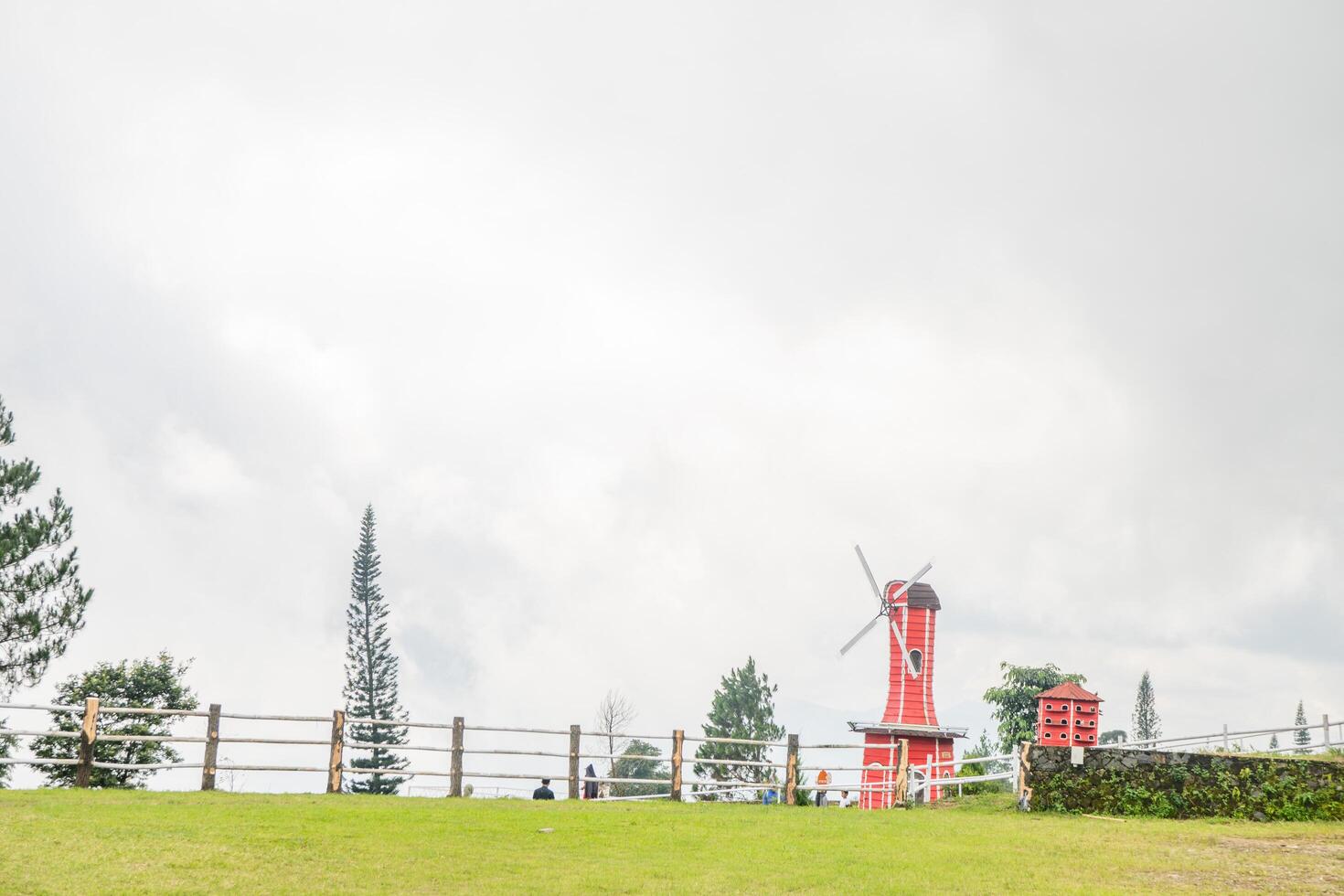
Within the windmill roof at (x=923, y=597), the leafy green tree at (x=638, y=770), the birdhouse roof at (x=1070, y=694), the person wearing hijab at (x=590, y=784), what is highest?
the windmill roof at (x=923, y=597)

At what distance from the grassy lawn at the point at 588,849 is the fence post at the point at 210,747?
1427 millimetres

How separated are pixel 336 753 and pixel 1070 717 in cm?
1983

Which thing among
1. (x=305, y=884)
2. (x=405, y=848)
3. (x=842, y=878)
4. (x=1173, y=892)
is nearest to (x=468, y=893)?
(x=305, y=884)

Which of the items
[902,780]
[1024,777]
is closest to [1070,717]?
[902,780]

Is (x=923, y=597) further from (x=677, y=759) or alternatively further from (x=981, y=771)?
(x=677, y=759)

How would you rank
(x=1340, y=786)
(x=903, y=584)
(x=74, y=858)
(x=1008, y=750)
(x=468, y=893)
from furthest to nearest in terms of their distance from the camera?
(x=1008, y=750) → (x=903, y=584) → (x=1340, y=786) → (x=74, y=858) → (x=468, y=893)

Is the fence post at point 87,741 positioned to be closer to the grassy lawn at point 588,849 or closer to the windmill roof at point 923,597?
the grassy lawn at point 588,849

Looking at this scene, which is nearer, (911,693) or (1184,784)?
(1184,784)

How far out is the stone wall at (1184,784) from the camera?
22.3 meters

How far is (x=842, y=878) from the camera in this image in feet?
48.6

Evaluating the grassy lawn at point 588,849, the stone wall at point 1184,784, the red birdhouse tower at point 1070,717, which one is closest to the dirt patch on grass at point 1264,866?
the grassy lawn at point 588,849

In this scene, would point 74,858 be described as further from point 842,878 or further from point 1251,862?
point 1251,862

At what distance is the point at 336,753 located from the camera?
23547 mm

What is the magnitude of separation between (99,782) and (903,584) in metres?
28.3
